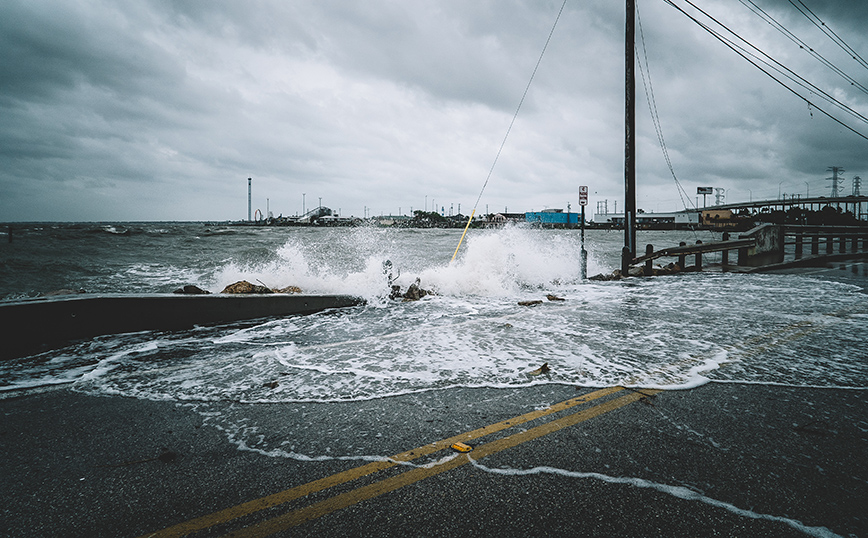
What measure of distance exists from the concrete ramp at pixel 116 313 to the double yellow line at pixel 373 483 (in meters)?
5.29

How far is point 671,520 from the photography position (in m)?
2.08

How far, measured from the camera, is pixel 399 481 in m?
2.44

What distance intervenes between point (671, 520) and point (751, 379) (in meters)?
2.86

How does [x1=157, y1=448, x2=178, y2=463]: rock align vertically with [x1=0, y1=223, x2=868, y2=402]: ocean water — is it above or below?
below

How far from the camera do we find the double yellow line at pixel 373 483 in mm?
2086

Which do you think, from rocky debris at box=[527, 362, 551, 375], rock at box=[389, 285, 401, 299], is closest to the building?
rock at box=[389, 285, 401, 299]

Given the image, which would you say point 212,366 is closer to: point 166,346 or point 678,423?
point 166,346

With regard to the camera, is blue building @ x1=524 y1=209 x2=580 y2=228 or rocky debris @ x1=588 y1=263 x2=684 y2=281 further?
blue building @ x1=524 y1=209 x2=580 y2=228

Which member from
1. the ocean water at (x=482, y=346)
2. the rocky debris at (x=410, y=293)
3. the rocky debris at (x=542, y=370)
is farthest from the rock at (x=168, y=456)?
the rocky debris at (x=410, y=293)

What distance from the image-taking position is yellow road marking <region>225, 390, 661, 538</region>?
208 cm

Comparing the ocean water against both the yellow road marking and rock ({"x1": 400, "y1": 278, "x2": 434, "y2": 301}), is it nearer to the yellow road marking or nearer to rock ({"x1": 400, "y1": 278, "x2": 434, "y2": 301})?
rock ({"x1": 400, "y1": 278, "x2": 434, "y2": 301})

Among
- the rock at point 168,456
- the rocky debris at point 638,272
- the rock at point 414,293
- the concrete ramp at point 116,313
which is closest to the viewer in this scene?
the rock at point 168,456

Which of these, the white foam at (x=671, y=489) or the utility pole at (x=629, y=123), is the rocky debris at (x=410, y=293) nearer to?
the white foam at (x=671, y=489)

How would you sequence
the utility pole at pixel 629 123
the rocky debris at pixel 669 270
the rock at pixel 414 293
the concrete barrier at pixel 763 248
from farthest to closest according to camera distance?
the concrete barrier at pixel 763 248 < the rocky debris at pixel 669 270 < the utility pole at pixel 629 123 < the rock at pixel 414 293
